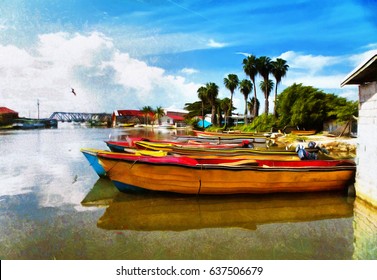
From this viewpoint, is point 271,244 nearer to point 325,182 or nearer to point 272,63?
point 325,182

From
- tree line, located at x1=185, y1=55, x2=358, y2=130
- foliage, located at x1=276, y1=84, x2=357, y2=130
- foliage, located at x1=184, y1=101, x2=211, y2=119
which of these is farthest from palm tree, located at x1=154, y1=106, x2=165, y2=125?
foliage, located at x1=276, y1=84, x2=357, y2=130

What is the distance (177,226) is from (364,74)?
6287 mm

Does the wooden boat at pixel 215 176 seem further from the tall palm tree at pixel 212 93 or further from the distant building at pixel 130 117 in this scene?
the distant building at pixel 130 117

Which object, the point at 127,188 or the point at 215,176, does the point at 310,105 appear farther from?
the point at 127,188

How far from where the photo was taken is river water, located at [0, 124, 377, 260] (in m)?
5.16

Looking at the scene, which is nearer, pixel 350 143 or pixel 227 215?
pixel 227 215

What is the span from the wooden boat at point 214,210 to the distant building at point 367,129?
0.76 m

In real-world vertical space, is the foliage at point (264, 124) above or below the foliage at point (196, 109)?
below

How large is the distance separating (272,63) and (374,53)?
40.8 meters

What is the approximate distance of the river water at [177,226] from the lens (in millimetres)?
5160

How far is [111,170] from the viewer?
8383mm

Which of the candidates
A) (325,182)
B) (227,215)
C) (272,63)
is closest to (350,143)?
(325,182)

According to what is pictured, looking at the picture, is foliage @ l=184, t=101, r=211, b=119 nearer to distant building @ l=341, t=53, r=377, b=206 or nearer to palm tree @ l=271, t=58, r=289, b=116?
palm tree @ l=271, t=58, r=289, b=116

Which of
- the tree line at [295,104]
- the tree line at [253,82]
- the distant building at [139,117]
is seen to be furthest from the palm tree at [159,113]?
the tree line at [295,104]
